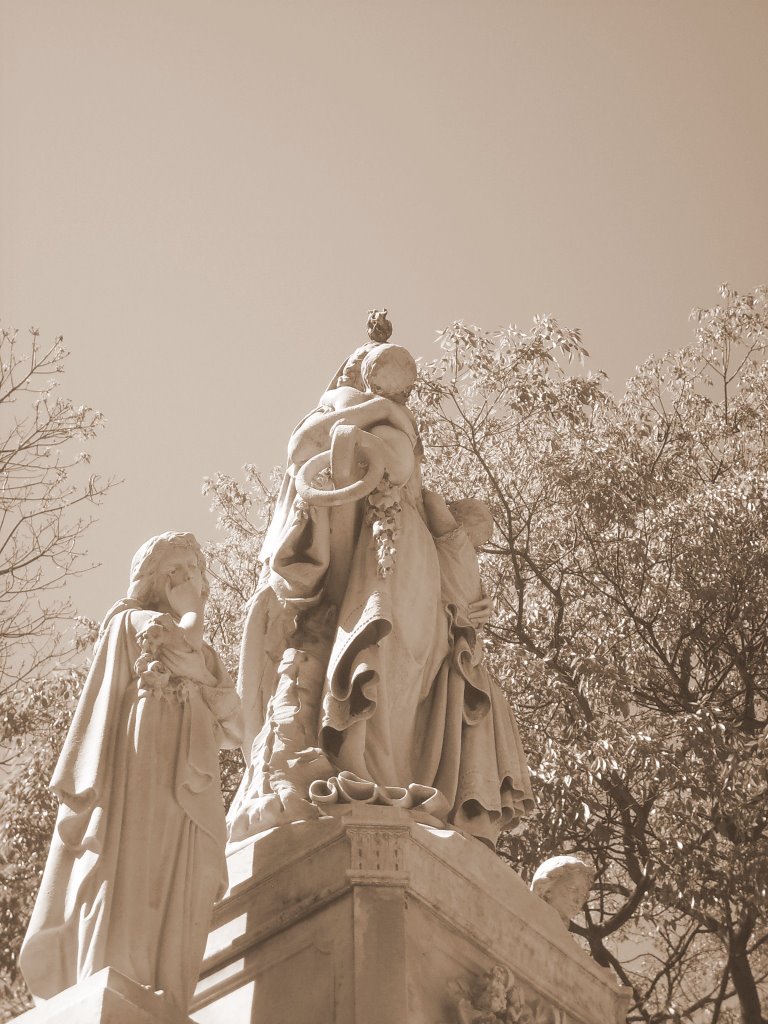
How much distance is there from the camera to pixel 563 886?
296 inches

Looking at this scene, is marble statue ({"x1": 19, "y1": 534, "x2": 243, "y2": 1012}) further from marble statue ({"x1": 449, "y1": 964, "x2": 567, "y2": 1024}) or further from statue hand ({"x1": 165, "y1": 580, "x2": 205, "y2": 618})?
marble statue ({"x1": 449, "y1": 964, "x2": 567, "y2": 1024})

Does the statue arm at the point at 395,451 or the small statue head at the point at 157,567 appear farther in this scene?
the statue arm at the point at 395,451

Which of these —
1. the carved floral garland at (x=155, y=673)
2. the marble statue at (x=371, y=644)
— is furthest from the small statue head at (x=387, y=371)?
the carved floral garland at (x=155, y=673)

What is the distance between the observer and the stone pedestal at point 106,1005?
5277mm

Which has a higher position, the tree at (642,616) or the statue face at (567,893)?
the tree at (642,616)

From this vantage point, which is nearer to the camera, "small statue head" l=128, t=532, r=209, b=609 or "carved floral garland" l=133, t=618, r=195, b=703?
"carved floral garland" l=133, t=618, r=195, b=703

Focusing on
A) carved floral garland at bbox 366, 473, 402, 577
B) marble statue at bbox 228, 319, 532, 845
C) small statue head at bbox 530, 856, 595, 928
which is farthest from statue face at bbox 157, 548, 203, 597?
small statue head at bbox 530, 856, 595, 928

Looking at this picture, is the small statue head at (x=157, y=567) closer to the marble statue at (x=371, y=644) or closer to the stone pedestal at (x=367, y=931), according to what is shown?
the marble statue at (x=371, y=644)

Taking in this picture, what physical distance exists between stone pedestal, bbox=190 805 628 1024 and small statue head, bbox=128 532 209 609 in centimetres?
112

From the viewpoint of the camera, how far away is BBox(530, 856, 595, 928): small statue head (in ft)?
24.6

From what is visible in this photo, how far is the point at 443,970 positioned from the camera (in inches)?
250

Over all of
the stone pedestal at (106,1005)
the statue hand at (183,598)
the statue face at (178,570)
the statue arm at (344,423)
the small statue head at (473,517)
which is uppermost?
the statue arm at (344,423)

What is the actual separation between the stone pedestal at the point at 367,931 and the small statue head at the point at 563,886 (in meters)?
0.50

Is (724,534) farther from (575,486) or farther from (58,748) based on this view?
(58,748)
